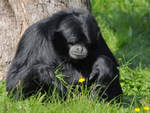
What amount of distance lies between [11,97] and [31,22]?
5.11ft

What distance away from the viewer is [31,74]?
5.70m

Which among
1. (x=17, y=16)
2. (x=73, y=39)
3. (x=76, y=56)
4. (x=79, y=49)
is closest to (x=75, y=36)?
(x=73, y=39)

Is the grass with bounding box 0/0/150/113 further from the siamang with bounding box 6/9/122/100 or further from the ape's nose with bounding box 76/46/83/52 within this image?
the ape's nose with bounding box 76/46/83/52

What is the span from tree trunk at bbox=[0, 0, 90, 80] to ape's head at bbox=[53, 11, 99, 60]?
2.18 feet

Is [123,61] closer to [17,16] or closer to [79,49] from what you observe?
[79,49]

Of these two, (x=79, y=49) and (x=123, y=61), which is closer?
(x=79, y=49)

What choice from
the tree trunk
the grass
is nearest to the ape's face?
the tree trunk

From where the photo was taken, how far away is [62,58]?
6.07 metres

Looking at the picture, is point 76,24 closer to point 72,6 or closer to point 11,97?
point 72,6

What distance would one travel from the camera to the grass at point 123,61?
5098 millimetres

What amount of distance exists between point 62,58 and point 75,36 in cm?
45

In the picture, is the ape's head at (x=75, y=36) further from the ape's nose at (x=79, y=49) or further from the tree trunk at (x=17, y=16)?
the tree trunk at (x=17, y=16)

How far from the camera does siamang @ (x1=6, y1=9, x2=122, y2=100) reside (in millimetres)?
5727

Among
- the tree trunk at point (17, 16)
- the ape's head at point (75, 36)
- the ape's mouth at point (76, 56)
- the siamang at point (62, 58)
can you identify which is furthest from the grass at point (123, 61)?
the ape's head at point (75, 36)
